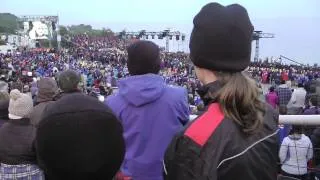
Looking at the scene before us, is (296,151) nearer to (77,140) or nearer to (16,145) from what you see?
(16,145)

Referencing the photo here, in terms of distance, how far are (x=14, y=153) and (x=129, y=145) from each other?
112cm

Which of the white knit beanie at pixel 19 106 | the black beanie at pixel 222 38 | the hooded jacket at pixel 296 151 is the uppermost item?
the black beanie at pixel 222 38

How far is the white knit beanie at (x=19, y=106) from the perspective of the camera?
338 centimetres

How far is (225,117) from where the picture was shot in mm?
1625

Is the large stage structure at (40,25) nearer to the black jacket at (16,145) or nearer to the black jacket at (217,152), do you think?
the black jacket at (16,145)

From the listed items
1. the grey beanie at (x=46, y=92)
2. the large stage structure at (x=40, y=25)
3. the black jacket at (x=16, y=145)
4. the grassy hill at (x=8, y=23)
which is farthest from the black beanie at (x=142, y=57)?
the grassy hill at (x=8, y=23)

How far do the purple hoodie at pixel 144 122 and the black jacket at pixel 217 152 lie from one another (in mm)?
862

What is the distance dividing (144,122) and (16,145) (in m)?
1.20

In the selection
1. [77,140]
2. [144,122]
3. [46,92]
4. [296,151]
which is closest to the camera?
[77,140]

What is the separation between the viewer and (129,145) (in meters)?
2.54

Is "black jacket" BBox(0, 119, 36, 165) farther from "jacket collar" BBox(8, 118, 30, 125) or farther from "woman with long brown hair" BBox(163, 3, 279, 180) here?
"woman with long brown hair" BBox(163, 3, 279, 180)

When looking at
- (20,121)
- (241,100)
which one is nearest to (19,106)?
(20,121)

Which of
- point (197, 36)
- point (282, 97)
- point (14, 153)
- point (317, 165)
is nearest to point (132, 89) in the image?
point (197, 36)

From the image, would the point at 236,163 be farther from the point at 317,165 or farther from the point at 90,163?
the point at 317,165
